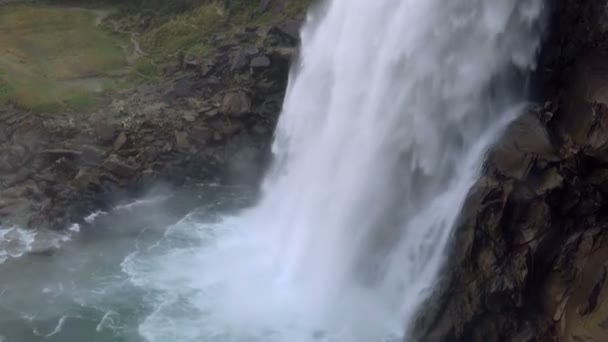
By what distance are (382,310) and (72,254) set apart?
12.7 metres

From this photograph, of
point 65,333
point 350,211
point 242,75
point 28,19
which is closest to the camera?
point 65,333

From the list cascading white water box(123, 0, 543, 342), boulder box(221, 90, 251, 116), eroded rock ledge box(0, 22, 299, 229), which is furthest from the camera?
boulder box(221, 90, 251, 116)

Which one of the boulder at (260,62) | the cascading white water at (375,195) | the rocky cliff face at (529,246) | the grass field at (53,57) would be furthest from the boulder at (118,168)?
the rocky cliff face at (529,246)

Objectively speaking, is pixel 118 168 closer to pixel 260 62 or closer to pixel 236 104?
pixel 236 104

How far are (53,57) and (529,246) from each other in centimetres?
3214

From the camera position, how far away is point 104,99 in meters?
39.5

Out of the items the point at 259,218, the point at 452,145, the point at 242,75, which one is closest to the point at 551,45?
the point at 452,145

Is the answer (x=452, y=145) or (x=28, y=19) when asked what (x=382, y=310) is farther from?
(x=28, y=19)

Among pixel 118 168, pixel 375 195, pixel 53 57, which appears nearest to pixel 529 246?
pixel 375 195

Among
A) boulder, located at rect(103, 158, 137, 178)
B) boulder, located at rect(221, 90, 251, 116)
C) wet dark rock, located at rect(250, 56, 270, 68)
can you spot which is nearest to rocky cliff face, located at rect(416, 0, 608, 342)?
boulder, located at rect(103, 158, 137, 178)

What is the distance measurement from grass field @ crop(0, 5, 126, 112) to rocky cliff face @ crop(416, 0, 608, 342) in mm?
23535

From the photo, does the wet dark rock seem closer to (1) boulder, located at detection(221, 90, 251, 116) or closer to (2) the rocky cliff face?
(1) boulder, located at detection(221, 90, 251, 116)

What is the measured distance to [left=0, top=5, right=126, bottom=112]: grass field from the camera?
38.9 metres

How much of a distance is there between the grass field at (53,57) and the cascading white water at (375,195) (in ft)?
44.8
